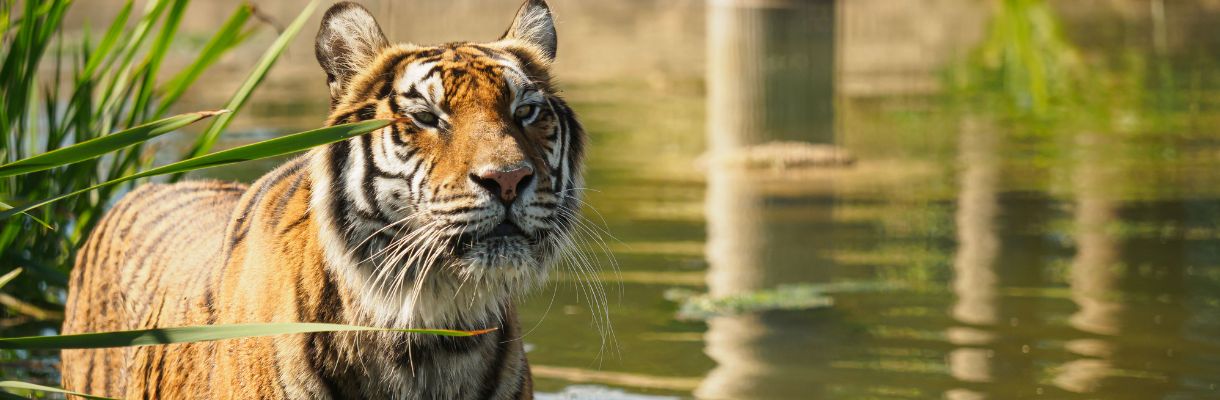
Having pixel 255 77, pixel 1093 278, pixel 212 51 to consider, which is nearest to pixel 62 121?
pixel 212 51

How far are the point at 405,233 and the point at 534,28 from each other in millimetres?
720

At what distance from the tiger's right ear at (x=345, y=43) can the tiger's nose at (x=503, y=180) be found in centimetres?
51

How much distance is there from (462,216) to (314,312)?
0.46 m

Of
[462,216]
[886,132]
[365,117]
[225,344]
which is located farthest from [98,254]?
[886,132]

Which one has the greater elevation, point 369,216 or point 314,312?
point 369,216

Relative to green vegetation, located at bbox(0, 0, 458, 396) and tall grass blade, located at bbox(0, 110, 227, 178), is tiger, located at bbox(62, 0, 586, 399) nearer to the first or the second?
tall grass blade, located at bbox(0, 110, 227, 178)

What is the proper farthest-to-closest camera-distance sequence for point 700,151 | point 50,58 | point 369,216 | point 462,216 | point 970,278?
point 50,58, point 700,151, point 970,278, point 369,216, point 462,216

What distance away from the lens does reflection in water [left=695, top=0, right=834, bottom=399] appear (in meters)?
5.80

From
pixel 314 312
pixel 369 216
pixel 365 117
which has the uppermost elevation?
pixel 365 117

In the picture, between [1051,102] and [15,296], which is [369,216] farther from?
[1051,102]

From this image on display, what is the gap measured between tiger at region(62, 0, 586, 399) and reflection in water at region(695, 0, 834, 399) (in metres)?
2.28

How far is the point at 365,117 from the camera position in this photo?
320cm

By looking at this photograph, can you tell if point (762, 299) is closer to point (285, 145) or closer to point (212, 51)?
point (212, 51)

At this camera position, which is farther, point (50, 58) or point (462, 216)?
point (50, 58)
